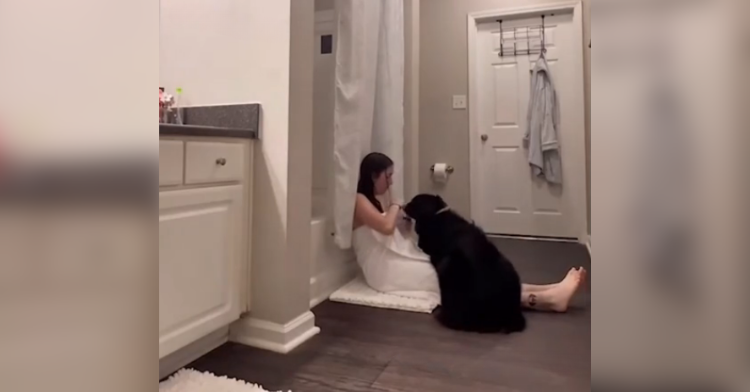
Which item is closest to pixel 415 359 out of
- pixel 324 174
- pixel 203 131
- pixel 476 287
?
pixel 476 287

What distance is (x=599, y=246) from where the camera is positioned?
0.96 feet

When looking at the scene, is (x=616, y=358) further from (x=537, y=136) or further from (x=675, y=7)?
(x=537, y=136)

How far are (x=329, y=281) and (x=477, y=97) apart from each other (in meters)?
2.63

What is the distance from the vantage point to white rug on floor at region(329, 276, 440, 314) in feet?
7.41

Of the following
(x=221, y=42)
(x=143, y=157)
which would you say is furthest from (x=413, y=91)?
(x=143, y=157)

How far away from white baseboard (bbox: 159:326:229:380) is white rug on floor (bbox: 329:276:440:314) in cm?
70

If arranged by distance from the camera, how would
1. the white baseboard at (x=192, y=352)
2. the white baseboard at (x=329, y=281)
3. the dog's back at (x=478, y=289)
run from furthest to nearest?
the white baseboard at (x=329, y=281) → the dog's back at (x=478, y=289) → the white baseboard at (x=192, y=352)

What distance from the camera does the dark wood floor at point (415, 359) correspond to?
1.49 meters

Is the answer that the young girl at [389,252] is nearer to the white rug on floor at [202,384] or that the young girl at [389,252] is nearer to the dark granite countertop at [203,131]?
the dark granite countertop at [203,131]

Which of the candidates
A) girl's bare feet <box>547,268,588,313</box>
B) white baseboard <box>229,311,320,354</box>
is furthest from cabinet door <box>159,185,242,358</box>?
girl's bare feet <box>547,268,588,313</box>

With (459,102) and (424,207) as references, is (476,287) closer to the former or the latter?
(424,207)

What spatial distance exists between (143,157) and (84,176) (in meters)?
0.05

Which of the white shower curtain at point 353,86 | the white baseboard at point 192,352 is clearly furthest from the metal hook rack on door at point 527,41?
the white baseboard at point 192,352

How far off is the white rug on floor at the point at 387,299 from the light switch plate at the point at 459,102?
245cm
